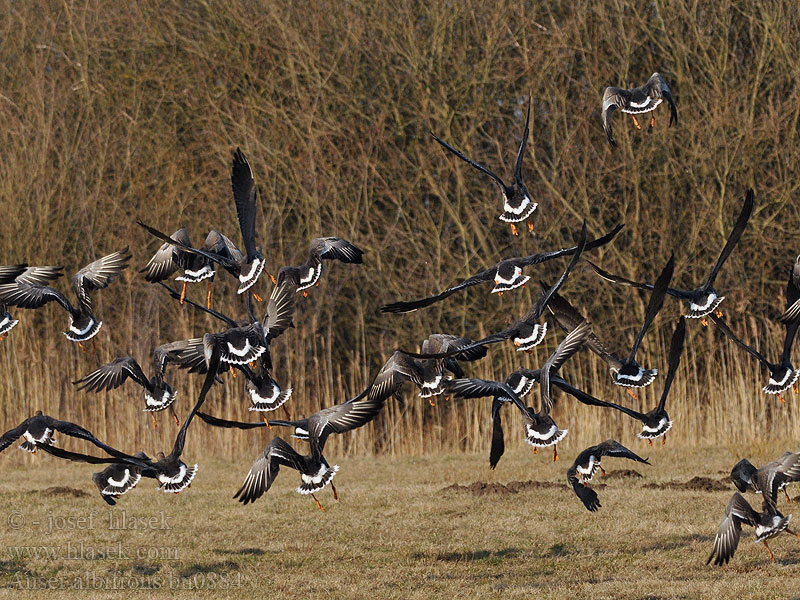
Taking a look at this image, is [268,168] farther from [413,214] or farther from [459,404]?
[459,404]

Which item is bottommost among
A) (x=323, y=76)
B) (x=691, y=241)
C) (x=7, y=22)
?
(x=691, y=241)

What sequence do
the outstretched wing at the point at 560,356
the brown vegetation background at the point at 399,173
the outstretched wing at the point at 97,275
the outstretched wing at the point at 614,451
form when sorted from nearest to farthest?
the outstretched wing at the point at 560,356
the outstretched wing at the point at 614,451
the outstretched wing at the point at 97,275
the brown vegetation background at the point at 399,173

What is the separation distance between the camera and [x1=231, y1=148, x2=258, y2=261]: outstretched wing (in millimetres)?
8867

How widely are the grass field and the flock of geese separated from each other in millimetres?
772


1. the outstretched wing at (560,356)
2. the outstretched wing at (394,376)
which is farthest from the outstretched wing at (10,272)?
the outstretched wing at (560,356)

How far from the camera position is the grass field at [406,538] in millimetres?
8852

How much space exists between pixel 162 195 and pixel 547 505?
9909mm

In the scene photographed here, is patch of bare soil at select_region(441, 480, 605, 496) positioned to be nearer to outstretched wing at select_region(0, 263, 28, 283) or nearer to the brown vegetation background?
the brown vegetation background

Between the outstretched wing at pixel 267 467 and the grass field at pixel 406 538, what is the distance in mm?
1312

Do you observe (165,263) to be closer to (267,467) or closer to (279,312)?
(279,312)

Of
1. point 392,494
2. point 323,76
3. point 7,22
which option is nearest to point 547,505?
point 392,494

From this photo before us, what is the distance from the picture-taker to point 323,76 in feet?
63.1

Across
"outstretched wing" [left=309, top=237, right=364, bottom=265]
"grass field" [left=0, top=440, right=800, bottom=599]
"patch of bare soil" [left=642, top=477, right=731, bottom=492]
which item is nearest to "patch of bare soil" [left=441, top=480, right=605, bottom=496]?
"grass field" [left=0, top=440, right=800, bottom=599]

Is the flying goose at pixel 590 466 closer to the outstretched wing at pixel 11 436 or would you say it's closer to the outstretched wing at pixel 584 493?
the outstretched wing at pixel 584 493
